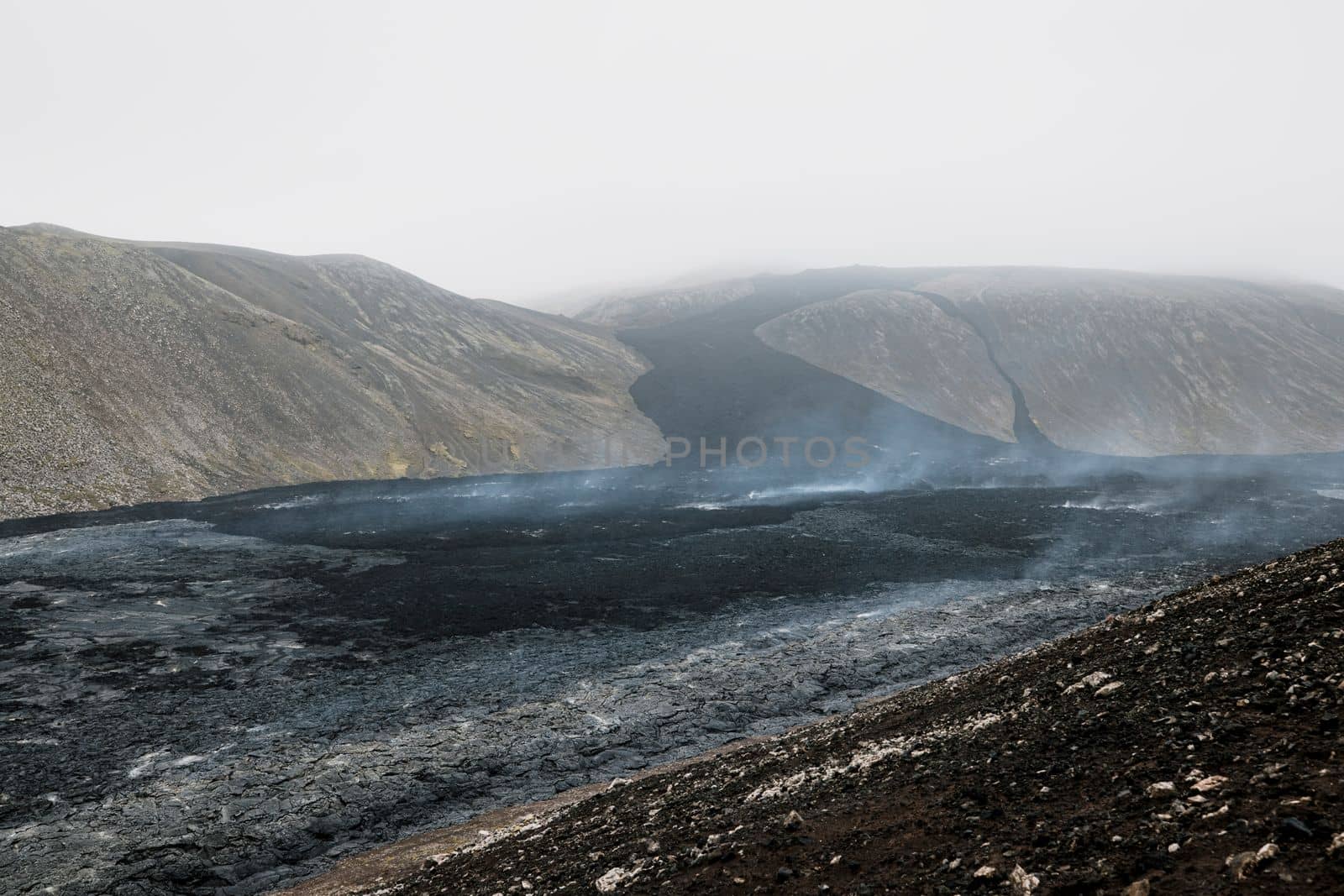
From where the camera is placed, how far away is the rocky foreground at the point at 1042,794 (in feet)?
26.7

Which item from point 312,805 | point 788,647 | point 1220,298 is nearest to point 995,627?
point 788,647

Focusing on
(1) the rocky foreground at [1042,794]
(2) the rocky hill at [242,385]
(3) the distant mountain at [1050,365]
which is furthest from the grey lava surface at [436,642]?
(3) the distant mountain at [1050,365]

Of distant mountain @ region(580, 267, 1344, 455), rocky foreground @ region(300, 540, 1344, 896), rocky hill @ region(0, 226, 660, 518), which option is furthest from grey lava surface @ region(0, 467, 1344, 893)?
distant mountain @ region(580, 267, 1344, 455)

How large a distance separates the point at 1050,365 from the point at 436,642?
429 feet

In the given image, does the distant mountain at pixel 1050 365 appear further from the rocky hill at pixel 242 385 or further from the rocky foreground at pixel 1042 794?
the rocky foreground at pixel 1042 794

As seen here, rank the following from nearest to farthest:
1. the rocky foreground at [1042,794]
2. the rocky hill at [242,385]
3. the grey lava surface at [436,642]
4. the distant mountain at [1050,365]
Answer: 1. the rocky foreground at [1042,794]
2. the grey lava surface at [436,642]
3. the rocky hill at [242,385]
4. the distant mountain at [1050,365]

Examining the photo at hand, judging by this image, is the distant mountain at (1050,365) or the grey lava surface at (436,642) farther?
the distant mountain at (1050,365)

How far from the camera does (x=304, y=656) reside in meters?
31.4

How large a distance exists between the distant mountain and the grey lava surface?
53.2 metres

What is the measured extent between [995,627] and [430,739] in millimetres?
24591

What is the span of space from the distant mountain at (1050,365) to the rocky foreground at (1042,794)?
300 feet

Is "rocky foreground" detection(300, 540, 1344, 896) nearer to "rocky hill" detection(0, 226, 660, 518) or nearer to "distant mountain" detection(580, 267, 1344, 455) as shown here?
"rocky hill" detection(0, 226, 660, 518)

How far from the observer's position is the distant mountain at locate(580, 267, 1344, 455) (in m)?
115

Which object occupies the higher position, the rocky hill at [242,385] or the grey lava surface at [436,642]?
the rocky hill at [242,385]
